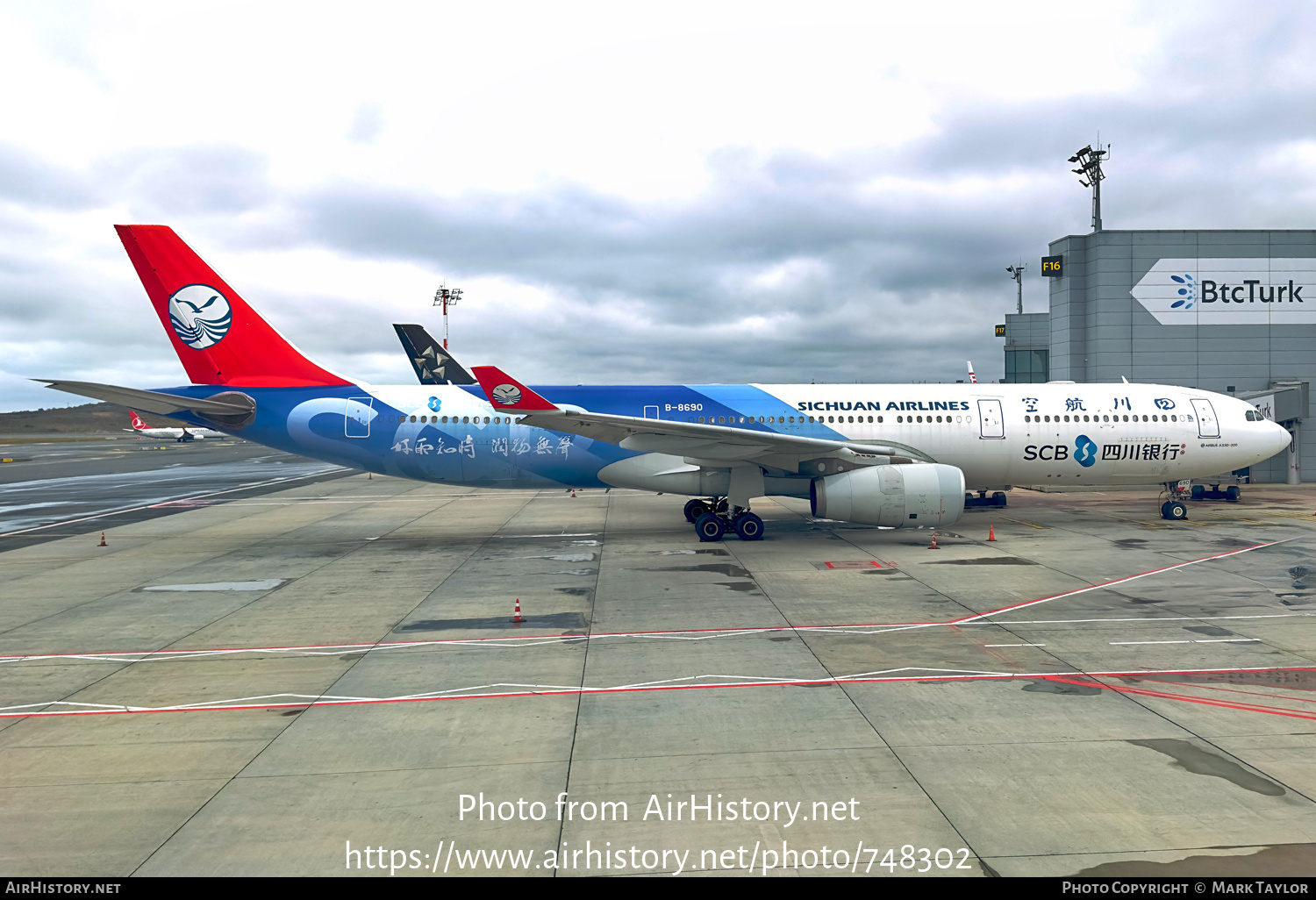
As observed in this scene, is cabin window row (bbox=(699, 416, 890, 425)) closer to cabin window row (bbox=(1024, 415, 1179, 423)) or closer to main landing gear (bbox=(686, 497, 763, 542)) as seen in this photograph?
cabin window row (bbox=(1024, 415, 1179, 423))

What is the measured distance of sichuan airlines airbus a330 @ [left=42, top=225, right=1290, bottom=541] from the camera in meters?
18.2

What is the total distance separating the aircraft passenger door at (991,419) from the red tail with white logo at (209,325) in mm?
17001

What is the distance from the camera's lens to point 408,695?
8.02m

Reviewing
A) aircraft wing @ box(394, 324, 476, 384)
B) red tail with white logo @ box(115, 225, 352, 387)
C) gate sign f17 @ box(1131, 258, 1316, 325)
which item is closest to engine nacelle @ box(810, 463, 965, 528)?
red tail with white logo @ box(115, 225, 352, 387)

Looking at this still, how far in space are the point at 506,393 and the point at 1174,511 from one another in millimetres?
18103

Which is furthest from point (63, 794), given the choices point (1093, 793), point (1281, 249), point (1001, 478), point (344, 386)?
point (1281, 249)

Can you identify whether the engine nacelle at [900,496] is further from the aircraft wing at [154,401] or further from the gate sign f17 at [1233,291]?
the gate sign f17 at [1233,291]

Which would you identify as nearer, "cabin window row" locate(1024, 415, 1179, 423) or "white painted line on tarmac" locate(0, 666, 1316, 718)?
"white painted line on tarmac" locate(0, 666, 1316, 718)

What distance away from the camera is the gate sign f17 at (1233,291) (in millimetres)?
30547

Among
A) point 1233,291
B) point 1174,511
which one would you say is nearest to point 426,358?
point 1174,511

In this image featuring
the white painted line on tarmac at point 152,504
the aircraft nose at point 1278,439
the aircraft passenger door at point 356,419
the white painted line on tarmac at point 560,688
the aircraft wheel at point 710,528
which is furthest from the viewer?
the white painted line on tarmac at point 152,504

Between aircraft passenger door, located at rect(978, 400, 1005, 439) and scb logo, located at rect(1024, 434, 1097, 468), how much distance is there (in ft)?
2.70

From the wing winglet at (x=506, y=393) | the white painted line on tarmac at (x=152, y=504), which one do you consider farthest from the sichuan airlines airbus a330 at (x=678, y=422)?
the white painted line on tarmac at (x=152, y=504)
